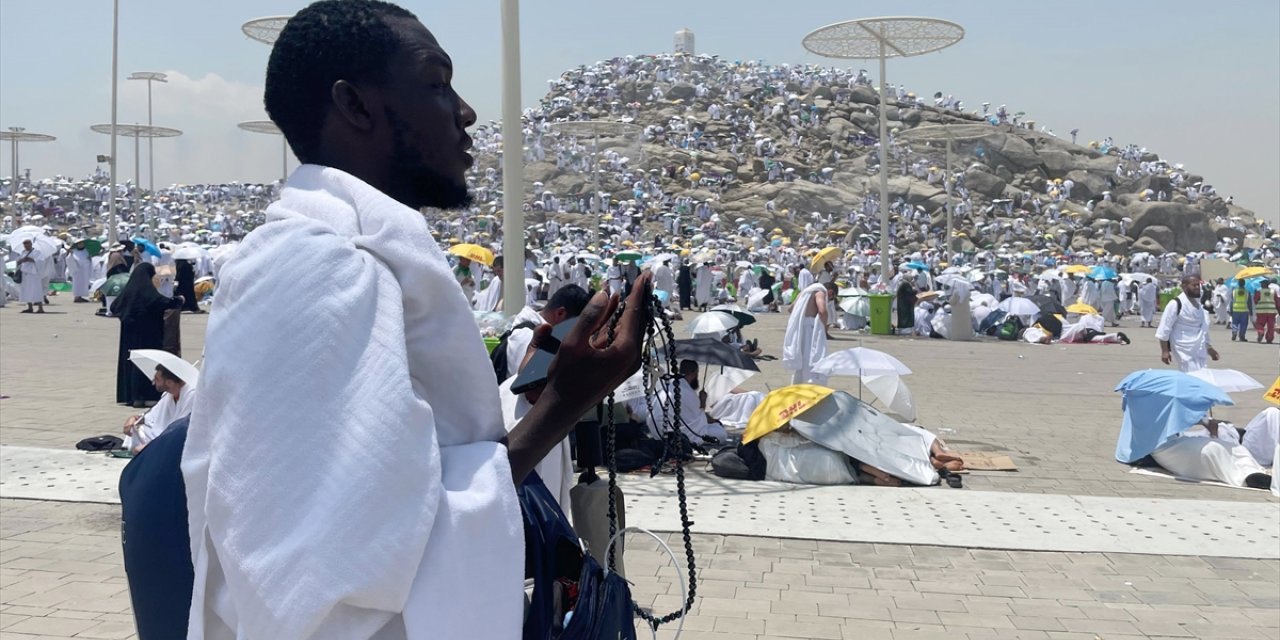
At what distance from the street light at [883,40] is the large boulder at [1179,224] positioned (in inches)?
1336

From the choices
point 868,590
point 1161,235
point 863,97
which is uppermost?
point 863,97

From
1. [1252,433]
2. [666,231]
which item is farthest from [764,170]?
[1252,433]

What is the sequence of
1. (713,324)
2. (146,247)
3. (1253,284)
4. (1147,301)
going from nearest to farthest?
(713,324), (146,247), (1253,284), (1147,301)

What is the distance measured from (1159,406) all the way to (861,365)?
2304 millimetres

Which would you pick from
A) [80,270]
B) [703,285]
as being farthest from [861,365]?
[80,270]

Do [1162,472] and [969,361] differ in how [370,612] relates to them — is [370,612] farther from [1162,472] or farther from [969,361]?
[969,361]

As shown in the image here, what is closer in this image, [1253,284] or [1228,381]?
[1228,381]

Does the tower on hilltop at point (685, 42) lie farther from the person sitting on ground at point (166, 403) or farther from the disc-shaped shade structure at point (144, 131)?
the person sitting on ground at point (166, 403)

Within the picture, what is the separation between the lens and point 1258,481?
710 cm

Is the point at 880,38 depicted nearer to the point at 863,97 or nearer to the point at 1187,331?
the point at 1187,331

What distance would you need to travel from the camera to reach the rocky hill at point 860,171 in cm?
4972

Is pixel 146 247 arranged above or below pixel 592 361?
above

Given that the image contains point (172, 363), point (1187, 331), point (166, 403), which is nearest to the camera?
point (172, 363)

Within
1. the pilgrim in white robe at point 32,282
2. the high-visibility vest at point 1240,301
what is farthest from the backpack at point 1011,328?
the pilgrim in white robe at point 32,282
